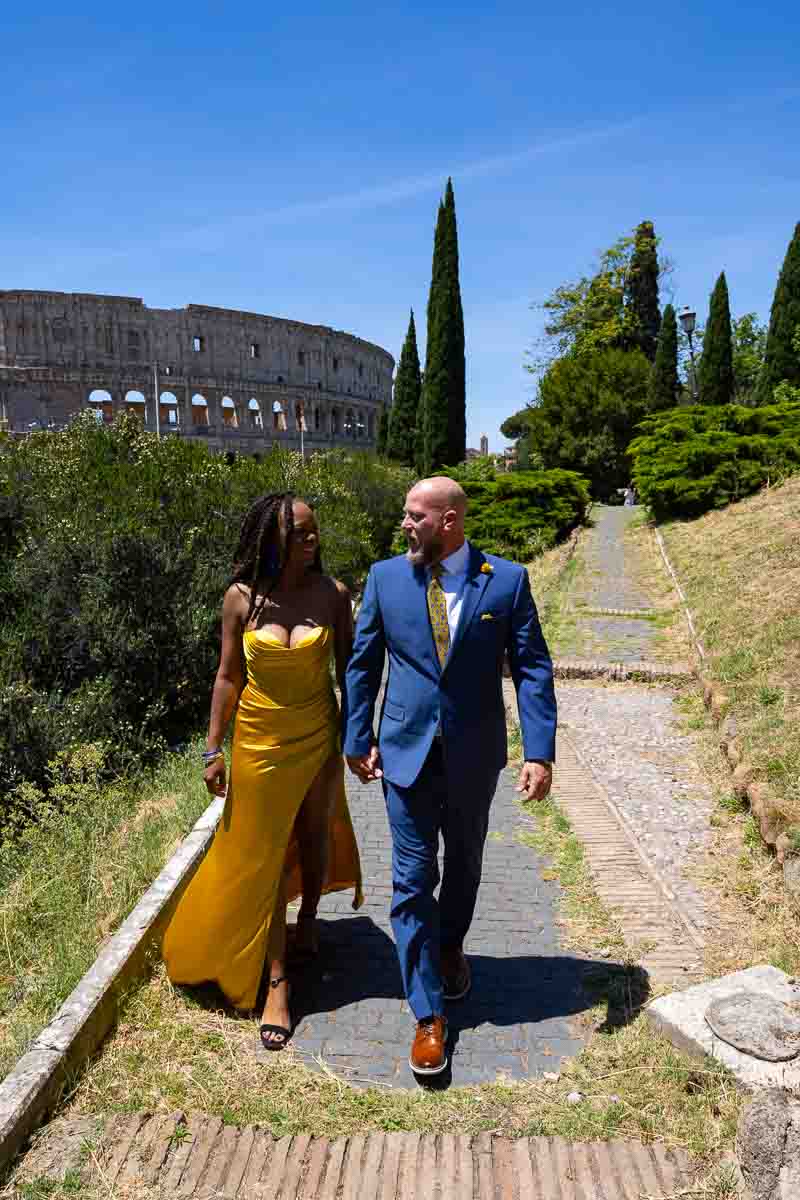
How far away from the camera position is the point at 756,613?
8.98m

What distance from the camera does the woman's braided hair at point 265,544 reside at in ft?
10.9

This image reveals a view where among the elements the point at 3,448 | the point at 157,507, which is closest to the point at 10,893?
the point at 157,507

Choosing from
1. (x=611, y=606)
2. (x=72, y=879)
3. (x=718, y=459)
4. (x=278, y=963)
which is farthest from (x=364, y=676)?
(x=718, y=459)

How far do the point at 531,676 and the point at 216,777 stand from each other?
4.44 ft

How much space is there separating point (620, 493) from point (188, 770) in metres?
28.1

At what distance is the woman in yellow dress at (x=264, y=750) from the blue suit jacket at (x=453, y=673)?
8.7 inches

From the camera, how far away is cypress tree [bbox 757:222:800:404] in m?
32.7

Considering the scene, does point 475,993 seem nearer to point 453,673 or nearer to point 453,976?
point 453,976

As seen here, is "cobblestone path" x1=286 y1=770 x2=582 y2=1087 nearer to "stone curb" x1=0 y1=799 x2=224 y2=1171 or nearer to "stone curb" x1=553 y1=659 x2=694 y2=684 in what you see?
"stone curb" x1=0 y1=799 x2=224 y2=1171

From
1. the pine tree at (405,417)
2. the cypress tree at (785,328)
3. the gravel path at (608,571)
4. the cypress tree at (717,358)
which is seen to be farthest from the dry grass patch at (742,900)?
the pine tree at (405,417)

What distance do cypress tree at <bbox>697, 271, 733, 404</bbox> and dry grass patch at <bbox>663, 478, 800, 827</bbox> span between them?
20032mm

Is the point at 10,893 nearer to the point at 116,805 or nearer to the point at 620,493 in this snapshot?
the point at 116,805

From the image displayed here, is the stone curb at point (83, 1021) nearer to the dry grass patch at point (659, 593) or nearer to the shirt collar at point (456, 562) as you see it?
the shirt collar at point (456, 562)

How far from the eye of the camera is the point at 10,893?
188 inches
